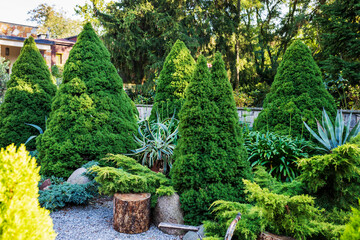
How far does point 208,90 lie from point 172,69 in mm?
3425

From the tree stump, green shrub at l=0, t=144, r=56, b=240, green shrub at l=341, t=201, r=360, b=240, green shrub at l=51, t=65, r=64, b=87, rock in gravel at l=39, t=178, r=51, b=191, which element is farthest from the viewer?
green shrub at l=51, t=65, r=64, b=87

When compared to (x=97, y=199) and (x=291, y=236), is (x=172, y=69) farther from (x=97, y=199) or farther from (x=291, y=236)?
(x=291, y=236)

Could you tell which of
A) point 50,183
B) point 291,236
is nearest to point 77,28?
point 50,183

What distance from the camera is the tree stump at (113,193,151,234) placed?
2967mm

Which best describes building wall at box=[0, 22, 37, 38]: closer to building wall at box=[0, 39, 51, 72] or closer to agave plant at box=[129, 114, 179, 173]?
building wall at box=[0, 39, 51, 72]

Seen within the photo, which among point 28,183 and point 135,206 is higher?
point 28,183

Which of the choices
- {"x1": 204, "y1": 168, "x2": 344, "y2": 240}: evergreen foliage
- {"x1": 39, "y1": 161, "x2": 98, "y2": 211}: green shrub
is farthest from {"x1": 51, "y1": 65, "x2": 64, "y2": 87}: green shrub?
{"x1": 204, "y1": 168, "x2": 344, "y2": 240}: evergreen foliage

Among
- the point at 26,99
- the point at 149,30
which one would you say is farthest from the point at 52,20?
the point at 26,99

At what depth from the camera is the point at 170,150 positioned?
4.64 m

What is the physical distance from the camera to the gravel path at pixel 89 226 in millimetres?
2906

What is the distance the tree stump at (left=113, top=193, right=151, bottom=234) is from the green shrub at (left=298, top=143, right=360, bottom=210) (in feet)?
5.84

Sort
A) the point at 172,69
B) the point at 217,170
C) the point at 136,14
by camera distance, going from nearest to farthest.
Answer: the point at 217,170 → the point at 172,69 → the point at 136,14

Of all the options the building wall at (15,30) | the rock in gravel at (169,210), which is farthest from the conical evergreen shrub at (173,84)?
the building wall at (15,30)

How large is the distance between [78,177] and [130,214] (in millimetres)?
1408
